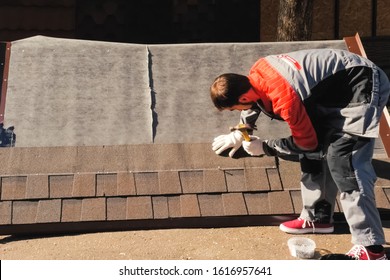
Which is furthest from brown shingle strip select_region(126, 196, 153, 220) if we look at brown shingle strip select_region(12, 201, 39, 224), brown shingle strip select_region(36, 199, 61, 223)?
brown shingle strip select_region(12, 201, 39, 224)

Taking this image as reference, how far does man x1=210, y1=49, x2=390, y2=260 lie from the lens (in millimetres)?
3832

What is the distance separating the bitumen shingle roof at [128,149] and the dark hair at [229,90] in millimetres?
842

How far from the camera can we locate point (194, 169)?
462cm

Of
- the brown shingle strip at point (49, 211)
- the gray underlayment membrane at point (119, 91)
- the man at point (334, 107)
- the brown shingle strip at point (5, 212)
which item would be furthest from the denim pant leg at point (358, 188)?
the brown shingle strip at point (5, 212)

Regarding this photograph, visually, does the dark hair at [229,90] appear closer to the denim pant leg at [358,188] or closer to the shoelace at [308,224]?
the denim pant leg at [358,188]

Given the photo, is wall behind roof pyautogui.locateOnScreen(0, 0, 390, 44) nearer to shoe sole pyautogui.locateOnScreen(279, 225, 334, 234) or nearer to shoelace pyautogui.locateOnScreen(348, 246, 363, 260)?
shoe sole pyautogui.locateOnScreen(279, 225, 334, 234)

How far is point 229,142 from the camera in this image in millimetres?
4605

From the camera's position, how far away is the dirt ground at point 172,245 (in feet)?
13.5

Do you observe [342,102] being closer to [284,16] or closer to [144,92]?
[144,92]

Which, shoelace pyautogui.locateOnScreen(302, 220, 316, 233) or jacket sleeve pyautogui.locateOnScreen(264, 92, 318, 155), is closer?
jacket sleeve pyautogui.locateOnScreen(264, 92, 318, 155)

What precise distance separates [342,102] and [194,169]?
3.91 feet

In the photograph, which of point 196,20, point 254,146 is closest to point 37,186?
point 254,146

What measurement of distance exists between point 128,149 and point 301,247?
4.74ft

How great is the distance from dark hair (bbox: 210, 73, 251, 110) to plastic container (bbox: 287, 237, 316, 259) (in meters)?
0.97
